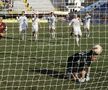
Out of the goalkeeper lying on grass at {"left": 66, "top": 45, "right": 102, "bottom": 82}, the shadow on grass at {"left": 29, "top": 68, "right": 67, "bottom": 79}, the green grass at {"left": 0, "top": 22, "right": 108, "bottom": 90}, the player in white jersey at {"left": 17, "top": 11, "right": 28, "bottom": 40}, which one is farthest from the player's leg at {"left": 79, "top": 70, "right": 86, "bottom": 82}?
the player in white jersey at {"left": 17, "top": 11, "right": 28, "bottom": 40}

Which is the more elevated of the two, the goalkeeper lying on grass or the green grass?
the goalkeeper lying on grass

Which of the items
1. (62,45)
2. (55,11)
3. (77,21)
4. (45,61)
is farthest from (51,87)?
(55,11)

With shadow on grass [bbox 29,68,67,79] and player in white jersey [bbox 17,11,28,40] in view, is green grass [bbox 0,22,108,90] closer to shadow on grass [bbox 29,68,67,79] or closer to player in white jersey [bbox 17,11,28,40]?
shadow on grass [bbox 29,68,67,79]

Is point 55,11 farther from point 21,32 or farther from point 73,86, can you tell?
point 73,86

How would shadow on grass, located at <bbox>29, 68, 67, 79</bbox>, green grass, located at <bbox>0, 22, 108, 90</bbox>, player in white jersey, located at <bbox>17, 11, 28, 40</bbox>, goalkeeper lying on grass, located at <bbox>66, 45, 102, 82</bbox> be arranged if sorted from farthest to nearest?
player in white jersey, located at <bbox>17, 11, 28, 40</bbox>
shadow on grass, located at <bbox>29, 68, 67, 79</bbox>
goalkeeper lying on grass, located at <bbox>66, 45, 102, 82</bbox>
green grass, located at <bbox>0, 22, 108, 90</bbox>

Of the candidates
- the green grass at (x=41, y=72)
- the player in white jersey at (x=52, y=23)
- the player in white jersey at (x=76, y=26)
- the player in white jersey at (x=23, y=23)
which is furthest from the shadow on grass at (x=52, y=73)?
the player in white jersey at (x=52, y=23)

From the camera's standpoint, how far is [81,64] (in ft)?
42.8

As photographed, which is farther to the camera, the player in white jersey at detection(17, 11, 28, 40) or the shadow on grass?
the player in white jersey at detection(17, 11, 28, 40)

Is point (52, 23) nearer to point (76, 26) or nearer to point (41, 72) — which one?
→ point (76, 26)

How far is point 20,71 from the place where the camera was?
14.8m

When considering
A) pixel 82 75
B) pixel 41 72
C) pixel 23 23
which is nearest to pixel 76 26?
pixel 23 23

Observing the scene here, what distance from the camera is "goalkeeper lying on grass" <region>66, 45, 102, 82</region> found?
12.8 meters

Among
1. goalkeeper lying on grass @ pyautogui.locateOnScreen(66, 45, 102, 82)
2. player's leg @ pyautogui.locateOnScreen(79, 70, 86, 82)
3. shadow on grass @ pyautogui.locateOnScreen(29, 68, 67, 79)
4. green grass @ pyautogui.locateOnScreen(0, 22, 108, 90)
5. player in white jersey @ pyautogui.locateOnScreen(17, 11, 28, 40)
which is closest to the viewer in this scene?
green grass @ pyautogui.locateOnScreen(0, 22, 108, 90)

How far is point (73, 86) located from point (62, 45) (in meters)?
9.67
